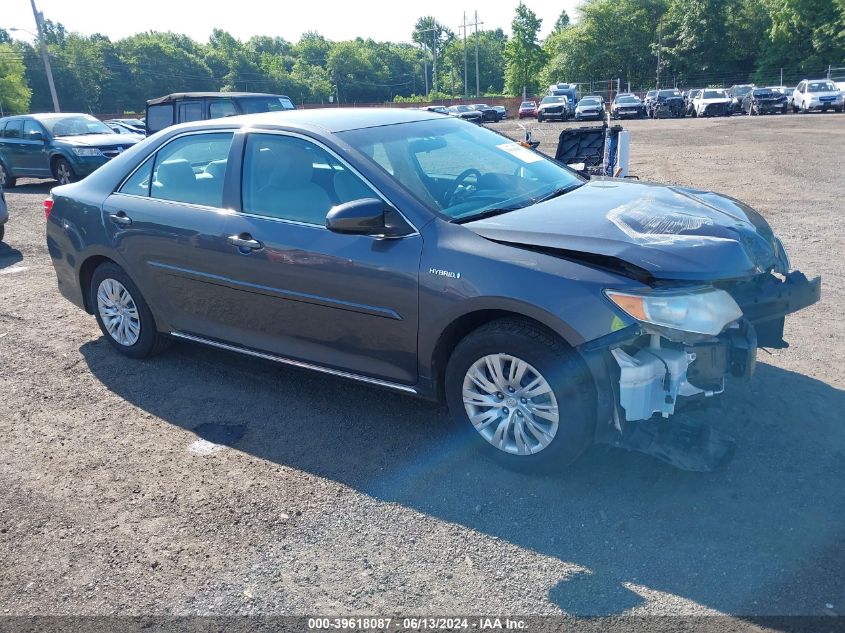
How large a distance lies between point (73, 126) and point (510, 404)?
15273 millimetres

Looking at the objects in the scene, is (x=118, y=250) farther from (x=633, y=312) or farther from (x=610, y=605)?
(x=610, y=605)

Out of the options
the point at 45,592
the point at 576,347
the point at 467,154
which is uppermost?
the point at 467,154

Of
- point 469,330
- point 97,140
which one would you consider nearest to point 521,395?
point 469,330

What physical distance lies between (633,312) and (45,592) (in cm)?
278

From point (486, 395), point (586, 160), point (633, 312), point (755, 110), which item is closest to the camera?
point (633, 312)

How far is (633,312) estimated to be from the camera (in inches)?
127

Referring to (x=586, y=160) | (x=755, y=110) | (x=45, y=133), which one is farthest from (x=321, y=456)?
(x=755, y=110)

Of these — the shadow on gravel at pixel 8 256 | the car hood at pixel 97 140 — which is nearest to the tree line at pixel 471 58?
the car hood at pixel 97 140

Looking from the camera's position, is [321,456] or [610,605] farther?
[321,456]

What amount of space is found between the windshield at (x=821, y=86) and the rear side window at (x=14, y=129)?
35591 mm

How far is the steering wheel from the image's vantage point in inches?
158

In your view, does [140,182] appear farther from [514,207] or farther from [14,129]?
[14,129]

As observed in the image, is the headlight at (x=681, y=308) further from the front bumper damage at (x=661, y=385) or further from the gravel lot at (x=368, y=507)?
the gravel lot at (x=368, y=507)

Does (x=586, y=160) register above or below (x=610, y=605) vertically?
above
